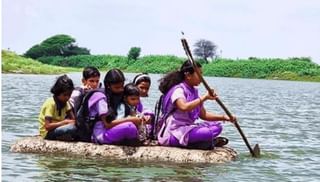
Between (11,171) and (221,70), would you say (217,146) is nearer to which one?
(11,171)

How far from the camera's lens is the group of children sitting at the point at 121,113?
374 inches

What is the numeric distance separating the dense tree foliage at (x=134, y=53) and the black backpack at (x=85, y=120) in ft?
275

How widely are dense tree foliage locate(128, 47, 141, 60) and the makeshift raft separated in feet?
275

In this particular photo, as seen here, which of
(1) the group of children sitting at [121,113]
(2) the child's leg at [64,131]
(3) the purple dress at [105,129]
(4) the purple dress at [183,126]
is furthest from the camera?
(2) the child's leg at [64,131]

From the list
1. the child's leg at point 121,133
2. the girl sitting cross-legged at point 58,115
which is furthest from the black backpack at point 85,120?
the child's leg at point 121,133

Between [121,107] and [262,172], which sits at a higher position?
[121,107]

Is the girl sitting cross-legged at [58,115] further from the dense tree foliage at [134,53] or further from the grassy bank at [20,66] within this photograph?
the dense tree foliage at [134,53]

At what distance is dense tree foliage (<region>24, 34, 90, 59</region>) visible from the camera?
104812 mm

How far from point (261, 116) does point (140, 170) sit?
44.3 ft

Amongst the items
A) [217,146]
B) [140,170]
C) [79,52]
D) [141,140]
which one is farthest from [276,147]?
[79,52]

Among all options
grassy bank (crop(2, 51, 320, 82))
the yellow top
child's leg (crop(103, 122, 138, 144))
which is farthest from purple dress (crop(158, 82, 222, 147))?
grassy bank (crop(2, 51, 320, 82))

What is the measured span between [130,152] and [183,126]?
824 mm

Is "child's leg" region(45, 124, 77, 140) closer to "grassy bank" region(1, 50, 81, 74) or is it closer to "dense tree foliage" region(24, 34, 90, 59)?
"grassy bank" region(1, 50, 81, 74)

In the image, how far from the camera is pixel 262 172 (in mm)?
9680
